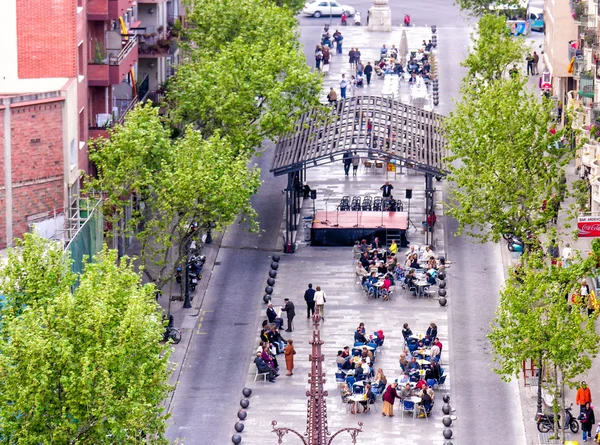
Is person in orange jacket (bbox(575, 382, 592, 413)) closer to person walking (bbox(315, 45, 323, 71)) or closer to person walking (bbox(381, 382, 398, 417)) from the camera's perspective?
person walking (bbox(381, 382, 398, 417))

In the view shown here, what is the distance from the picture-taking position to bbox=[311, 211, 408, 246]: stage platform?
110750mm

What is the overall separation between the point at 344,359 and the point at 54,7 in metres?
24.4

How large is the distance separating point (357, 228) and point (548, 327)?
30.5 m

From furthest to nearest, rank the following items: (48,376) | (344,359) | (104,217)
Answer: (104,217) < (344,359) < (48,376)

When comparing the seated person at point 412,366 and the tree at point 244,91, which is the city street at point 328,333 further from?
the tree at point 244,91

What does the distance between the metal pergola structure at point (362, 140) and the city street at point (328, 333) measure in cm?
330

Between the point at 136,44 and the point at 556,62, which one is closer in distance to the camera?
the point at 136,44

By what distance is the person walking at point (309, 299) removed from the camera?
3915 inches

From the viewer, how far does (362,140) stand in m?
110

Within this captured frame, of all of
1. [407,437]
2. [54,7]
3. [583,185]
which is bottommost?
[407,437]

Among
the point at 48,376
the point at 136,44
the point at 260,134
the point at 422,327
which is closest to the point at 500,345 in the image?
the point at 422,327

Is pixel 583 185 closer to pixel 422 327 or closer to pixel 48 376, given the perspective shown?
pixel 422 327

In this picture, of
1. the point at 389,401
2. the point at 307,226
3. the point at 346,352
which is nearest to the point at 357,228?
the point at 307,226

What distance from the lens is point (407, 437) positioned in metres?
85.4
